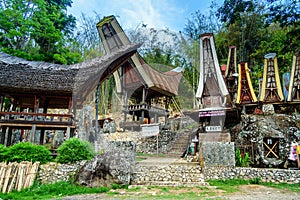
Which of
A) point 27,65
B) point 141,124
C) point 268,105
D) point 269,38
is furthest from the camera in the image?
point 269,38

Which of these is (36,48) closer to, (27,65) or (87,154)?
(27,65)

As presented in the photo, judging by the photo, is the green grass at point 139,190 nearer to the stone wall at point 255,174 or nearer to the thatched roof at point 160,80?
the stone wall at point 255,174

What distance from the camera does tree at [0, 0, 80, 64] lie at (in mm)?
13930

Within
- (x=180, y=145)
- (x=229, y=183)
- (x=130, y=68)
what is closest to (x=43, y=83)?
(x=130, y=68)

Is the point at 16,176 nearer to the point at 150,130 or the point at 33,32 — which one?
the point at 150,130

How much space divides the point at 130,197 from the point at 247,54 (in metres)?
16.8

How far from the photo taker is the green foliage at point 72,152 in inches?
311

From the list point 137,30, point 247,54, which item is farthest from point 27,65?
point 247,54

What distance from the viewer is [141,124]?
1462 centimetres

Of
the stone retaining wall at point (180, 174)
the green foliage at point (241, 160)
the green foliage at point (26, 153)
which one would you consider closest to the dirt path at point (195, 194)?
the stone retaining wall at point (180, 174)

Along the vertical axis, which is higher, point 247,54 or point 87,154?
point 247,54

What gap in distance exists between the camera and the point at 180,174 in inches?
302

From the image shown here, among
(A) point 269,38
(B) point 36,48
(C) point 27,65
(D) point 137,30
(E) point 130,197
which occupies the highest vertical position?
(D) point 137,30

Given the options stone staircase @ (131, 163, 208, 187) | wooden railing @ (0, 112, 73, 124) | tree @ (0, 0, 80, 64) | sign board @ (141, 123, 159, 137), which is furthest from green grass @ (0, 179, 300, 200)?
tree @ (0, 0, 80, 64)
